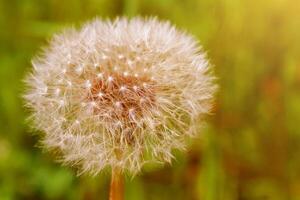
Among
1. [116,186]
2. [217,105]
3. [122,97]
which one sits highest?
[217,105]

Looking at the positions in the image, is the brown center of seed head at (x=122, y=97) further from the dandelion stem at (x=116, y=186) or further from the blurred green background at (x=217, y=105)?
the blurred green background at (x=217, y=105)

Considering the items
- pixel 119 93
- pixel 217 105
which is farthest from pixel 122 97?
pixel 217 105

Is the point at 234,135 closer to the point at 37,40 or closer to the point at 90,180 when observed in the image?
the point at 90,180

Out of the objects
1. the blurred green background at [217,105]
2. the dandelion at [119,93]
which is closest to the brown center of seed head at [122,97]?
the dandelion at [119,93]

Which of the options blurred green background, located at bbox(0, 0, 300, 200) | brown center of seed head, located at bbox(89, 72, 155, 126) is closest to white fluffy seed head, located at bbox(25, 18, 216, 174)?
brown center of seed head, located at bbox(89, 72, 155, 126)

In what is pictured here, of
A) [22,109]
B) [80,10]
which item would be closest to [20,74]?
[22,109]

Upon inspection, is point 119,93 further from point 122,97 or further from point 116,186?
point 116,186
